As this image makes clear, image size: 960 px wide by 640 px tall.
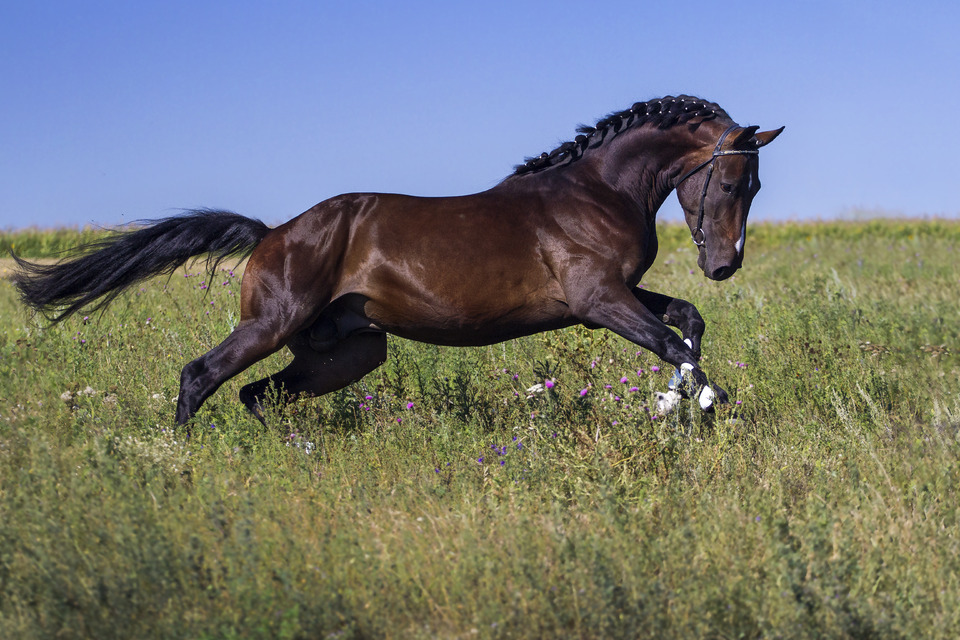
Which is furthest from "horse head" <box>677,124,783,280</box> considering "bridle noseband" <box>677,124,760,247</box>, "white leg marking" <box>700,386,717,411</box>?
"white leg marking" <box>700,386,717,411</box>

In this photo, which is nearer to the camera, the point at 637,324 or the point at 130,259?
the point at 637,324

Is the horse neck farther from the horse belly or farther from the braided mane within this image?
the horse belly

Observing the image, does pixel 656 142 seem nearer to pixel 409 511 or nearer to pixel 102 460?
pixel 409 511

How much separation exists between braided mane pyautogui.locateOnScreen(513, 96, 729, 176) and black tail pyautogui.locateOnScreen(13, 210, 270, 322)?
1861 millimetres

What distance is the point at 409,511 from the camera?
426 cm

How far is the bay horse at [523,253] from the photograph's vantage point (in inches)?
207

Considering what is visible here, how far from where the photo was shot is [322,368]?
19.6 ft

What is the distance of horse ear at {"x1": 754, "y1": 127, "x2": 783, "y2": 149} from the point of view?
532 centimetres

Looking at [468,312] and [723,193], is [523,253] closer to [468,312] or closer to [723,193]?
[468,312]

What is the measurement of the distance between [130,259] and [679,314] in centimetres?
347

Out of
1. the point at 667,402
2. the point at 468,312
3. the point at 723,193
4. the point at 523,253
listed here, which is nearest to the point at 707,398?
the point at 667,402

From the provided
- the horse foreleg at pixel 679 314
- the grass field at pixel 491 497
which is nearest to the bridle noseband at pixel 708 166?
the horse foreleg at pixel 679 314

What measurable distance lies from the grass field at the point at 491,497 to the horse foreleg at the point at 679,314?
1.47ft

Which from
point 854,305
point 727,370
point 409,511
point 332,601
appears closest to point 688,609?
point 332,601
